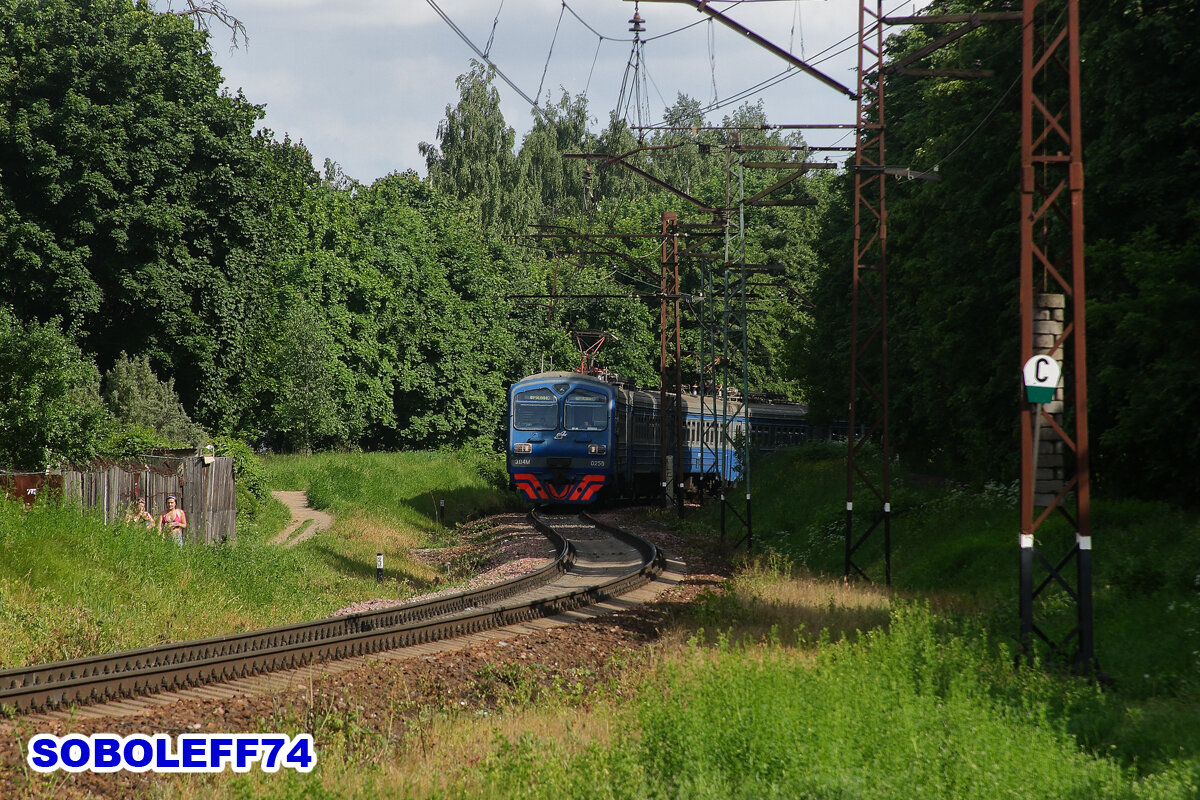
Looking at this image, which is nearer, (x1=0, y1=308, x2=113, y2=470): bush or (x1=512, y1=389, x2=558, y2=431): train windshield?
(x1=0, y1=308, x2=113, y2=470): bush

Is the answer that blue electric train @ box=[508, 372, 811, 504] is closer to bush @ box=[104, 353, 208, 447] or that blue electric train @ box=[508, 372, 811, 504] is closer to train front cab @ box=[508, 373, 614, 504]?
train front cab @ box=[508, 373, 614, 504]

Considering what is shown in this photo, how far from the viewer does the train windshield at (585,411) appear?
110ft

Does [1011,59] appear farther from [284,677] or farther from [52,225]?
[52,225]

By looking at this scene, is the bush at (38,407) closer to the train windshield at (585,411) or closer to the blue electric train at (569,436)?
the blue electric train at (569,436)

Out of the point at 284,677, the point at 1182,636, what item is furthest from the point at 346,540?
the point at 1182,636

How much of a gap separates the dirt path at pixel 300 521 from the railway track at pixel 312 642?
30.3 feet

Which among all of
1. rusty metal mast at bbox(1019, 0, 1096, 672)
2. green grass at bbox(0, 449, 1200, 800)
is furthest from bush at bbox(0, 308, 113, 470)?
rusty metal mast at bbox(1019, 0, 1096, 672)

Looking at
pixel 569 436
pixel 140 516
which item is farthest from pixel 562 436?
pixel 140 516

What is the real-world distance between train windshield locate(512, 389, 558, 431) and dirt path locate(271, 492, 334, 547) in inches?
243

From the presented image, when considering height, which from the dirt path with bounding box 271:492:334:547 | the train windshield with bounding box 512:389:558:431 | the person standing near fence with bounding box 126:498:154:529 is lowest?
the dirt path with bounding box 271:492:334:547

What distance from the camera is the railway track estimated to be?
387 inches

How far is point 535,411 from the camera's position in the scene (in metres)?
33.8

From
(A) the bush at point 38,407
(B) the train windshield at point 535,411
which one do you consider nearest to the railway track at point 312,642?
(A) the bush at point 38,407

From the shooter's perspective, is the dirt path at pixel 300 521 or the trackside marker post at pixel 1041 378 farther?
the dirt path at pixel 300 521
